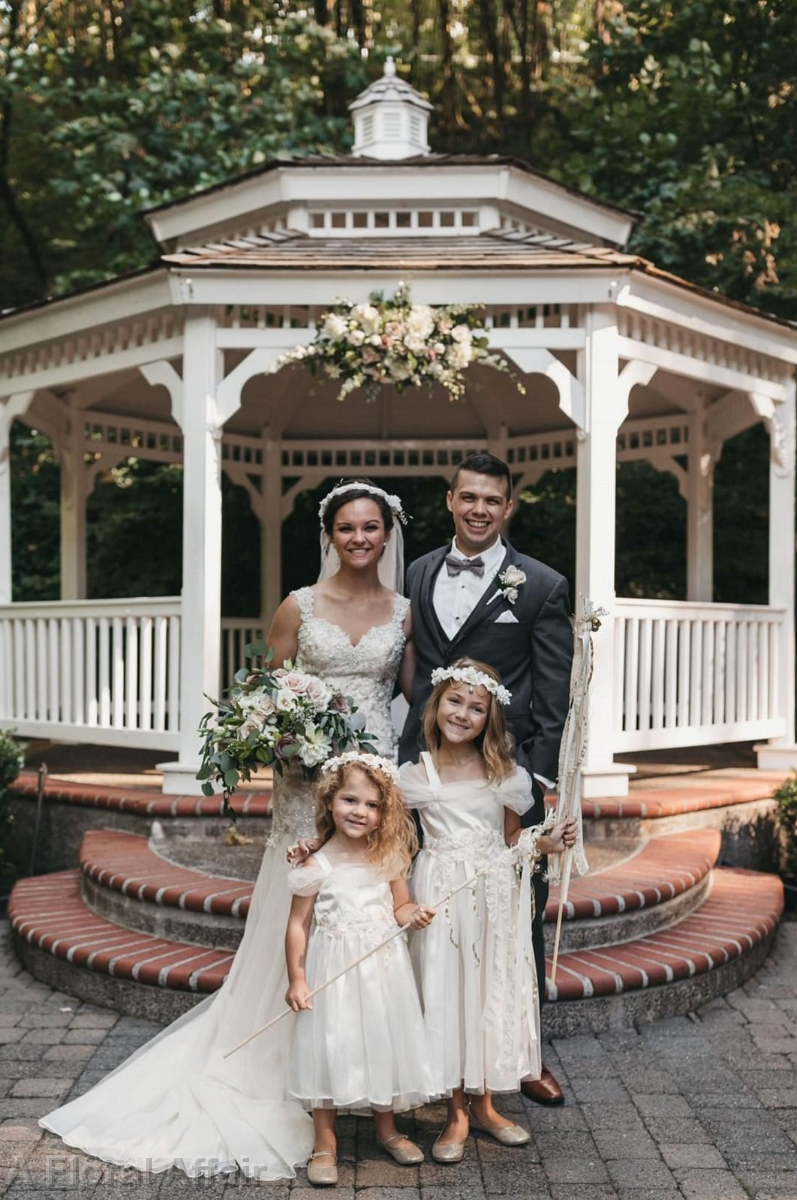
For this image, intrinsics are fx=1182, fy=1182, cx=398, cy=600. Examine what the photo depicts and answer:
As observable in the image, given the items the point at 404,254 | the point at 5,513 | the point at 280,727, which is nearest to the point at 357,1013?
the point at 280,727

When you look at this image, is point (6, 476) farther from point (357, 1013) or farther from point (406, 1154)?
point (406, 1154)

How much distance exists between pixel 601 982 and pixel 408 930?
1400 mm

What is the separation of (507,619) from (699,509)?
18.8 ft

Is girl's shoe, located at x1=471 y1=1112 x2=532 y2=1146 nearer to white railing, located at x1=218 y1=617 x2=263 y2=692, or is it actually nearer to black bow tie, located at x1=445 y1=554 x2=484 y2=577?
black bow tie, located at x1=445 y1=554 x2=484 y2=577

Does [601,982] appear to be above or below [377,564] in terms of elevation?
below

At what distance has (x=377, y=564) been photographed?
14.0 feet

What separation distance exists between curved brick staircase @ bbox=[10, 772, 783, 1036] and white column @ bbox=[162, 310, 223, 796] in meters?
0.51

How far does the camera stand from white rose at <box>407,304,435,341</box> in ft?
20.6

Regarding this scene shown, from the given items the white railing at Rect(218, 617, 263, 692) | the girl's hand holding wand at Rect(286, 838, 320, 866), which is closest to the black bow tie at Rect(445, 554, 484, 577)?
the girl's hand holding wand at Rect(286, 838, 320, 866)

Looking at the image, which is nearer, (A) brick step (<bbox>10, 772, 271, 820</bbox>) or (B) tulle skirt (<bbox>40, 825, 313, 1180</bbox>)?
(B) tulle skirt (<bbox>40, 825, 313, 1180</bbox>)

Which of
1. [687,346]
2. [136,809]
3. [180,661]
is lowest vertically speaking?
[136,809]

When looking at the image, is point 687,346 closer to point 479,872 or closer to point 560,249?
point 560,249

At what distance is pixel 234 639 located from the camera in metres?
10.8

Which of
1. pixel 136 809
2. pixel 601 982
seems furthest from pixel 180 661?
pixel 601 982
